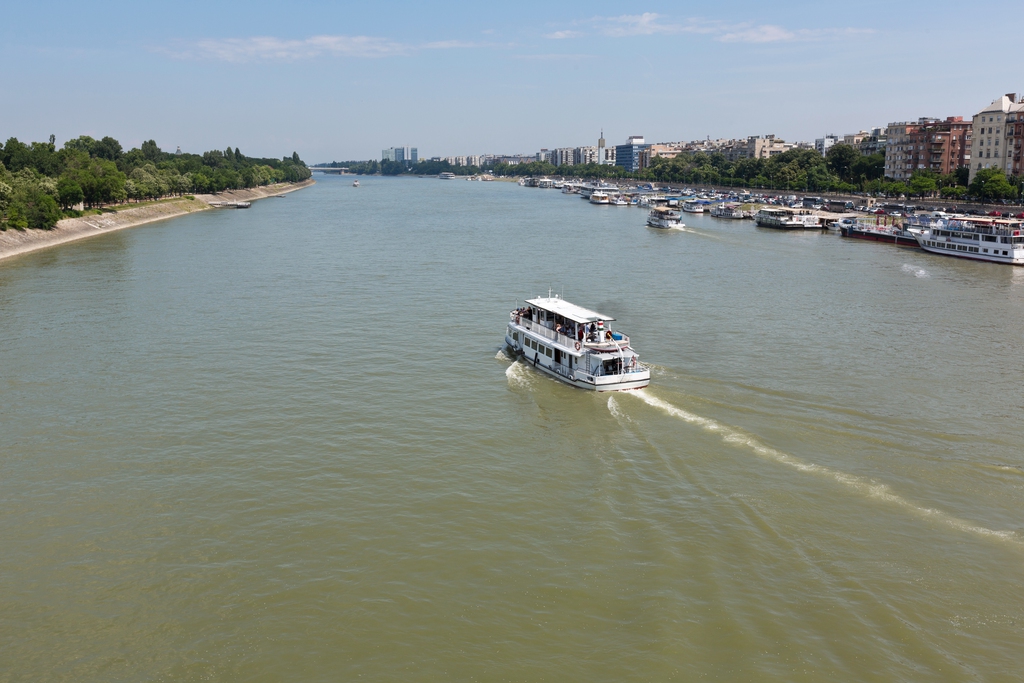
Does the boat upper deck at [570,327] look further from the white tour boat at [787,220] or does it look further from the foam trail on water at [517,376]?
the white tour boat at [787,220]

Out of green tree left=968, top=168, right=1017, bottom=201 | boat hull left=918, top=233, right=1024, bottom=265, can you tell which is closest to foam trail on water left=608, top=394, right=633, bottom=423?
boat hull left=918, top=233, right=1024, bottom=265

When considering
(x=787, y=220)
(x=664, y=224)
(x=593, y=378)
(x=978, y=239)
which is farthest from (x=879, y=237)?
(x=593, y=378)

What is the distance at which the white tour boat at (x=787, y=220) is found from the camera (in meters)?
72.7

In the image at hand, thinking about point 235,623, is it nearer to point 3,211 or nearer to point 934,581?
point 934,581

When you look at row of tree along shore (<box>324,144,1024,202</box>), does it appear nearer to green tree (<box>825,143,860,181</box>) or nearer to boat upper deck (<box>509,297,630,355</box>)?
green tree (<box>825,143,860,181</box>)

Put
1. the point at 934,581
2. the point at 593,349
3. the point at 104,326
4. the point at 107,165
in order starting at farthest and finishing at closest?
the point at 107,165
the point at 104,326
the point at 593,349
the point at 934,581

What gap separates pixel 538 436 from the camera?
1783 centimetres

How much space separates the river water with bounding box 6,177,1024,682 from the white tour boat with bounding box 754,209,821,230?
43.5 metres

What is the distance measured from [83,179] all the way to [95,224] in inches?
254

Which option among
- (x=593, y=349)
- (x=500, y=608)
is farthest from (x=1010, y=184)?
(x=500, y=608)

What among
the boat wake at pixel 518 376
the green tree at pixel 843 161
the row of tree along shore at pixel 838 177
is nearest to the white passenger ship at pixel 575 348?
the boat wake at pixel 518 376

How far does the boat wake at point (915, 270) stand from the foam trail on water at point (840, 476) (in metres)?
30.8

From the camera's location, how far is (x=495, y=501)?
1445 cm

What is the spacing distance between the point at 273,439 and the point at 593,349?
8.57 m
